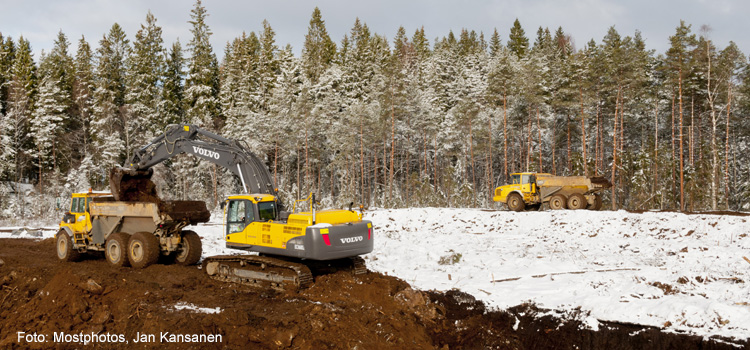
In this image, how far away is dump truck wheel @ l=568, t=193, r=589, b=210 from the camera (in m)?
22.5

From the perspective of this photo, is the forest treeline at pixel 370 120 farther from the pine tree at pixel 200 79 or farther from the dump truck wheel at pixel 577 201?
the dump truck wheel at pixel 577 201

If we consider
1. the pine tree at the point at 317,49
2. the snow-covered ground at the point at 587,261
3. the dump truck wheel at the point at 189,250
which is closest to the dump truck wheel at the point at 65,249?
the dump truck wheel at the point at 189,250

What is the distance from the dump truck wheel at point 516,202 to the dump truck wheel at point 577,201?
2392mm

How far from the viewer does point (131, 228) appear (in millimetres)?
12812

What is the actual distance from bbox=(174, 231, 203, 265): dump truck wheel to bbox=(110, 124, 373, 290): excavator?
4.72ft

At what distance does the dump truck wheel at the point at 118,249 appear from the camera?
1211cm

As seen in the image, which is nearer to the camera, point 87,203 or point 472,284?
point 472,284

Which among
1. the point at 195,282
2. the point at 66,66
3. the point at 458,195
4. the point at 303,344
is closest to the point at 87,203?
the point at 195,282

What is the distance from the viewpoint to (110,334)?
676cm

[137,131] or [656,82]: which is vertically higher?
[656,82]

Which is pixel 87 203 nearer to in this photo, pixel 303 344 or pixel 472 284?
pixel 303 344

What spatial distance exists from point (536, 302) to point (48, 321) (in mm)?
8870

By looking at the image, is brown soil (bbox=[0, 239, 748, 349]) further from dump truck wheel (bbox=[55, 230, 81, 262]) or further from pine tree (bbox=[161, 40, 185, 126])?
pine tree (bbox=[161, 40, 185, 126])

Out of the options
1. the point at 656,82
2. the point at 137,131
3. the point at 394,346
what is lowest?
the point at 394,346
